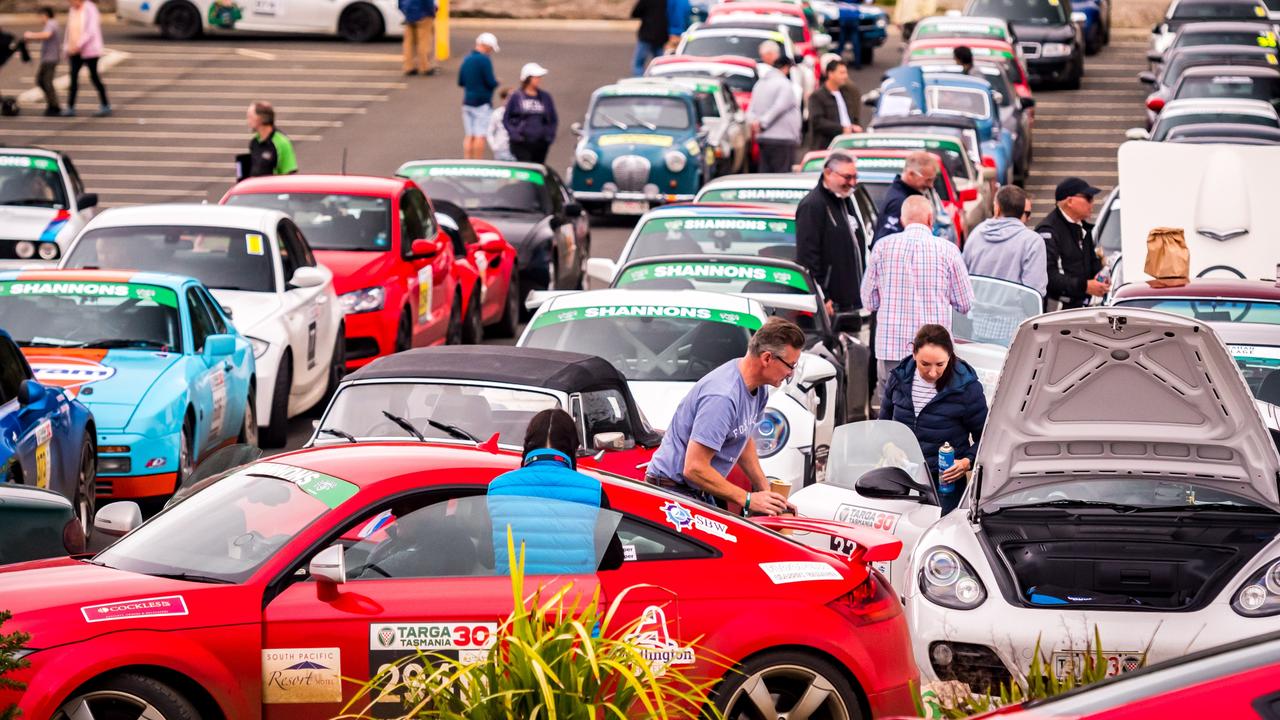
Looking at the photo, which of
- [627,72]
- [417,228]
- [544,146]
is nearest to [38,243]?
[417,228]

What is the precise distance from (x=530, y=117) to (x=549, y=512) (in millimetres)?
19308

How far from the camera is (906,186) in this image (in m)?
15.4

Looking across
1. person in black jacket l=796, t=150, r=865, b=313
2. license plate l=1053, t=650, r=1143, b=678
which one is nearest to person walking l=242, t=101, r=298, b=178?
person in black jacket l=796, t=150, r=865, b=313

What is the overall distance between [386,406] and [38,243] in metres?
9.56

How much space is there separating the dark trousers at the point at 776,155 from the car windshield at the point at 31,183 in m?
9.50

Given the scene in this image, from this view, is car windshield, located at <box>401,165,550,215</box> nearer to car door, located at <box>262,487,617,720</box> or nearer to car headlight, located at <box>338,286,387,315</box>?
car headlight, located at <box>338,286,387,315</box>

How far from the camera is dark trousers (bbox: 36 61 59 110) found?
3369cm

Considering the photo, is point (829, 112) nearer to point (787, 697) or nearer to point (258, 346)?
point (258, 346)

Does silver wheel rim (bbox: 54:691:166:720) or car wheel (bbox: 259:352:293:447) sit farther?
car wheel (bbox: 259:352:293:447)

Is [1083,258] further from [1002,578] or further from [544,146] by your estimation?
[544,146]

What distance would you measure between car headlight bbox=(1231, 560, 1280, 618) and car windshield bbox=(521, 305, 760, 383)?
5275mm

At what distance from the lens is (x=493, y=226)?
21.0 m

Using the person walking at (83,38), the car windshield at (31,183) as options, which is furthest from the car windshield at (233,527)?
the person walking at (83,38)

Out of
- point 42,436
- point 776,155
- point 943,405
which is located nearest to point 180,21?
point 776,155
